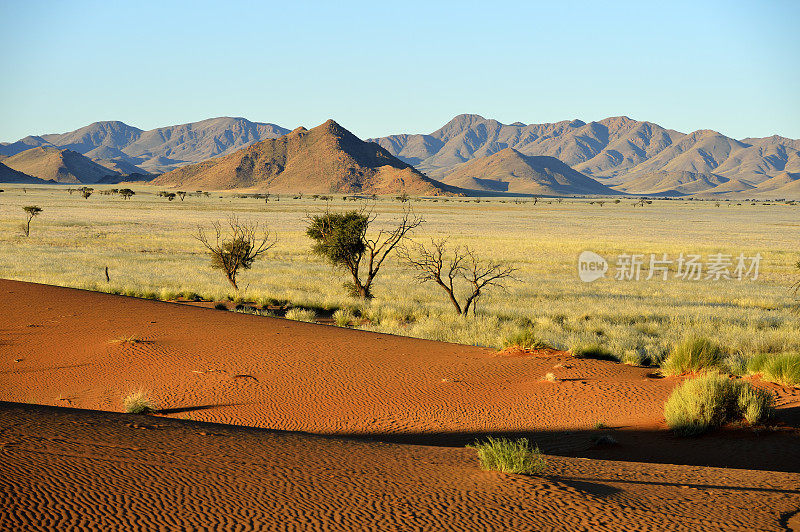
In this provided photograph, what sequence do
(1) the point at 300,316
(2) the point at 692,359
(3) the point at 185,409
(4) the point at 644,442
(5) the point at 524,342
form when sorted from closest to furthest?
1. (4) the point at 644,442
2. (3) the point at 185,409
3. (2) the point at 692,359
4. (5) the point at 524,342
5. (1) the point at 300,316

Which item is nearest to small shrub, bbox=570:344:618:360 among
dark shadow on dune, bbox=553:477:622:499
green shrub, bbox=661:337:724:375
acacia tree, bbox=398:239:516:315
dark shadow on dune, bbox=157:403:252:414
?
green shrub, bbox=661:337:724:375

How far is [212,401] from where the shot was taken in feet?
35.6

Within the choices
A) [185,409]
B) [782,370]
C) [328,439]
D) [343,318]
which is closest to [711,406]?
[782,370]

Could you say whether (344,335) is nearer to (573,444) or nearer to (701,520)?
(573,444)

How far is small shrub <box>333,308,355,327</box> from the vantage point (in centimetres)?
2025

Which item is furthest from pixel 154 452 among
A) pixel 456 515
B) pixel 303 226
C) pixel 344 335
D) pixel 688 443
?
pixel 303 226

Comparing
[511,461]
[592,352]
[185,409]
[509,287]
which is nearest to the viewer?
[511,461]

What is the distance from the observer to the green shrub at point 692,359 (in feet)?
41.2

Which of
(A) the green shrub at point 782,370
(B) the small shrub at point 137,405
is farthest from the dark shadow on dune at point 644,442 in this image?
(A) the green shrub at point 782,370

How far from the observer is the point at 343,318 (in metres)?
20.3

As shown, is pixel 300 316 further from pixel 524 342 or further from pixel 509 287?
pixel 509 287

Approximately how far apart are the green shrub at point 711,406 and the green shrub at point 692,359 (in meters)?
2.58

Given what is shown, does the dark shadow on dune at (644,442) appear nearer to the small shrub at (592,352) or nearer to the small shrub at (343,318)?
the small shrub at (592,352)

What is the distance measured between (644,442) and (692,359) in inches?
162
